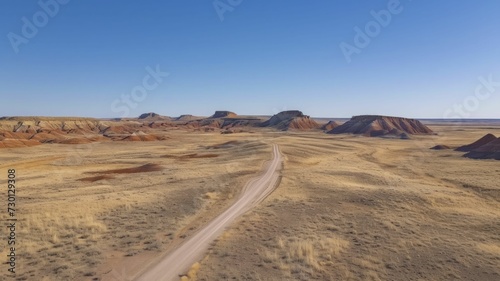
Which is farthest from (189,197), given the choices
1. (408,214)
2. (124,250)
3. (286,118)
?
(286,118)

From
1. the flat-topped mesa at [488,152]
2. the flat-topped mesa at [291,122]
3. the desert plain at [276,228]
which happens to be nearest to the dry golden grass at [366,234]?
the desert plain at [276,228]

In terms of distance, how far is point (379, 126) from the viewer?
12212 centimetres

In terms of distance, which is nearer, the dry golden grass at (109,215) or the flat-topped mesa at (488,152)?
the dry golden grass at (109,215)

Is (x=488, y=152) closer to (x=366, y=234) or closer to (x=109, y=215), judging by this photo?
(x=366, y=234)

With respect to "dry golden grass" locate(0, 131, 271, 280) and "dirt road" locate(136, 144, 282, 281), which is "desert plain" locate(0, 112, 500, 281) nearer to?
"dry golden grass" locate(0, 131, 271, 280)

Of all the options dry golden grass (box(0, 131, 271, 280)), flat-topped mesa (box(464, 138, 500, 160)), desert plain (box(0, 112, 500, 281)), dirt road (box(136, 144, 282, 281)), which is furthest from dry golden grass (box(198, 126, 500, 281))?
flat-topped mesa (box(464, 138, 500, 160))

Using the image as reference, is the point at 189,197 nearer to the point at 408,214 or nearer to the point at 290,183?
the point at 290,183

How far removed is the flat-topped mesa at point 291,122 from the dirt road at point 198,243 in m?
123

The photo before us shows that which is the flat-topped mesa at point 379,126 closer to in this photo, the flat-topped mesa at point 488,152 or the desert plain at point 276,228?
the flat-topped mesa at point 488,152

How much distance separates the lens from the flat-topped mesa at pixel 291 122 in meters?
152

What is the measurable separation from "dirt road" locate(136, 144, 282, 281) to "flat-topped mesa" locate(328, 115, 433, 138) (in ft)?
329

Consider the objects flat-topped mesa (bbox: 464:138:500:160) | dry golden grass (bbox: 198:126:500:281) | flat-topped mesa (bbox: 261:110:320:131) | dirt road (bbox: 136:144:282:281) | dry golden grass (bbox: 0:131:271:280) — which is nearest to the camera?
dirt road (bbox: 136:144:282:281)

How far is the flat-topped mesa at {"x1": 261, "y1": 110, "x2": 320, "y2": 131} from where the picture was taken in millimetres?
151750

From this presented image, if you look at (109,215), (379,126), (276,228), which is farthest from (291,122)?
(276,228)
